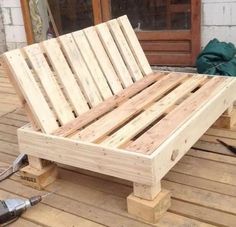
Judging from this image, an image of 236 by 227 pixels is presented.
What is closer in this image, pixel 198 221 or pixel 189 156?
Result: pixel 198 221

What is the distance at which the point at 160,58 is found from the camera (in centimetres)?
412

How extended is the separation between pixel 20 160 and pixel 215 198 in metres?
1.16

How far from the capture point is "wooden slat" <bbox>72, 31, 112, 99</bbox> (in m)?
2.56

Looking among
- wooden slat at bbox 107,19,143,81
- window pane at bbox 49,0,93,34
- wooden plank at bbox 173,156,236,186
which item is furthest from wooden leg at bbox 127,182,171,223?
window pane at bbox 49,0,93,34

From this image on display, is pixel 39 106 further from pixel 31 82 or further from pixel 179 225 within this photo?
pixel 179 225

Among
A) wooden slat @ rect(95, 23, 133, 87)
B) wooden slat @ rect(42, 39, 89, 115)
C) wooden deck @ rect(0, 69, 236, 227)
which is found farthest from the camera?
wooden slat @ rect(95, 23, 133, 87)

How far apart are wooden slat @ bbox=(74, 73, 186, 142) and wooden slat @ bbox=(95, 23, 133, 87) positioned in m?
0.19

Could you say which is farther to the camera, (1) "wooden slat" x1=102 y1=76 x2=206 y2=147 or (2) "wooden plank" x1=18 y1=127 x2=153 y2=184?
(1) "wooden slat" x1=102 y1=76 x2=206 y2=147

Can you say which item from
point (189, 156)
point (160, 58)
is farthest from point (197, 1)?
point (189, 156)

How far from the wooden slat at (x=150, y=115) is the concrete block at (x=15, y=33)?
9.31ft

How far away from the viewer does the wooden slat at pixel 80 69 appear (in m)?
2.45

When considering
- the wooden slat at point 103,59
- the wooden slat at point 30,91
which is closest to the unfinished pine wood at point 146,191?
the wooden slat at point 30,91

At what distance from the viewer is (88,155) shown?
197 centimetres

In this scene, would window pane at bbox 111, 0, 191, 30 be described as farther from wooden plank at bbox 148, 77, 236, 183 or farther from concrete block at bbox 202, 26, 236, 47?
wooden plank at bbox 148, 77, 236, 183
